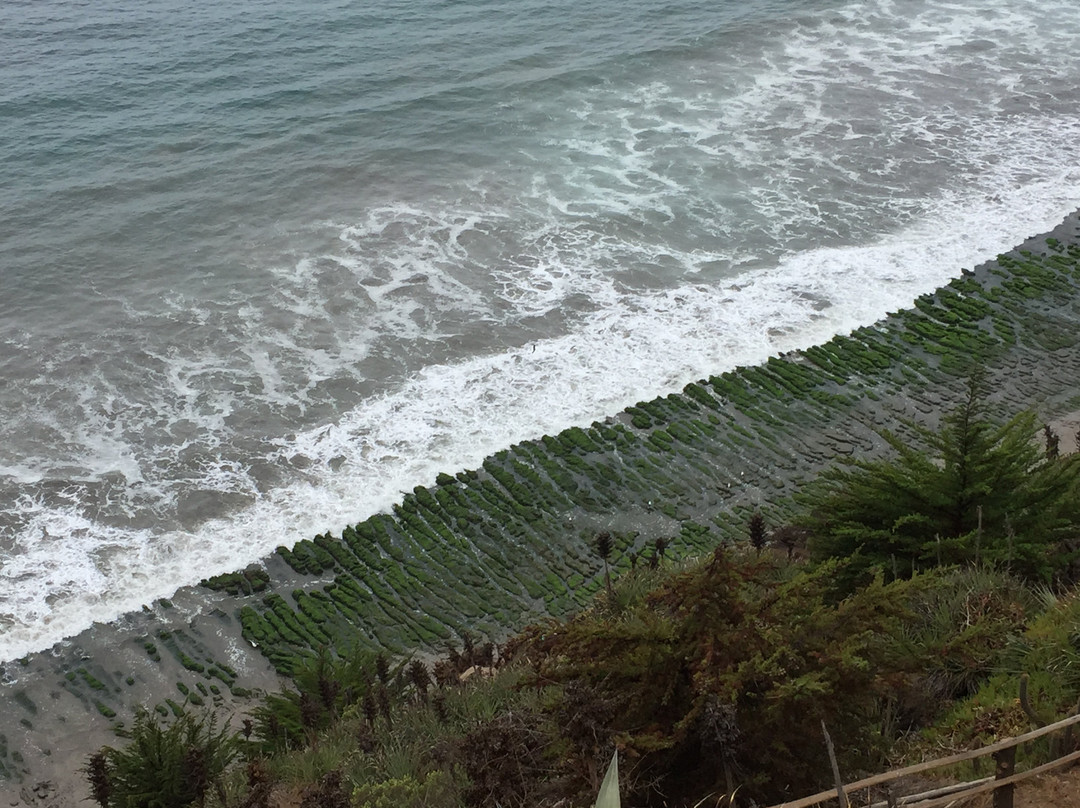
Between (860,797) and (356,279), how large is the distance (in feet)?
78.0

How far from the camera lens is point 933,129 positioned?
37.8 metres

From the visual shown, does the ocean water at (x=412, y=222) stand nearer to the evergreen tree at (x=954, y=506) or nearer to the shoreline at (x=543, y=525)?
the shoreline at (x=543, y=525)

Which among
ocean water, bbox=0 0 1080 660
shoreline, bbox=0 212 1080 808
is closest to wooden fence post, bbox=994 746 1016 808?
shoreline, bbox=0 212 1080 808

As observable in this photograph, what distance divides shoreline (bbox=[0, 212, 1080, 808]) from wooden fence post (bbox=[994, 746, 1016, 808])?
12.5m

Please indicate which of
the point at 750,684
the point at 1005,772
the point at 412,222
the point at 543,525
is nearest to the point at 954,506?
the point at 750,684

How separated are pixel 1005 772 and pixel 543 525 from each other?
14.6 m

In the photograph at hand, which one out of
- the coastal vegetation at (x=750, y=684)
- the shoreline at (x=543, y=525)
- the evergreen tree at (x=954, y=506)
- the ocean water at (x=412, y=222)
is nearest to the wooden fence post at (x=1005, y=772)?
the coastal vegetation at (x=750, y=684)

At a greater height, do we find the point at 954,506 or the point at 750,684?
the point at 750,684

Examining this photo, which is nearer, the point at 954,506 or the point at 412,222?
the point at 954,506

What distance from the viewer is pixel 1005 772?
707cm

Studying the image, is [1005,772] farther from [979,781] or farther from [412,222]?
[412,222]

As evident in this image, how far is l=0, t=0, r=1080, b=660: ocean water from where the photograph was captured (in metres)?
23.2

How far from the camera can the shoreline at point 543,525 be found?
1833 centimetres

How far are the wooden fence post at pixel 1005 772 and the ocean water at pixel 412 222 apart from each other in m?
16.0
